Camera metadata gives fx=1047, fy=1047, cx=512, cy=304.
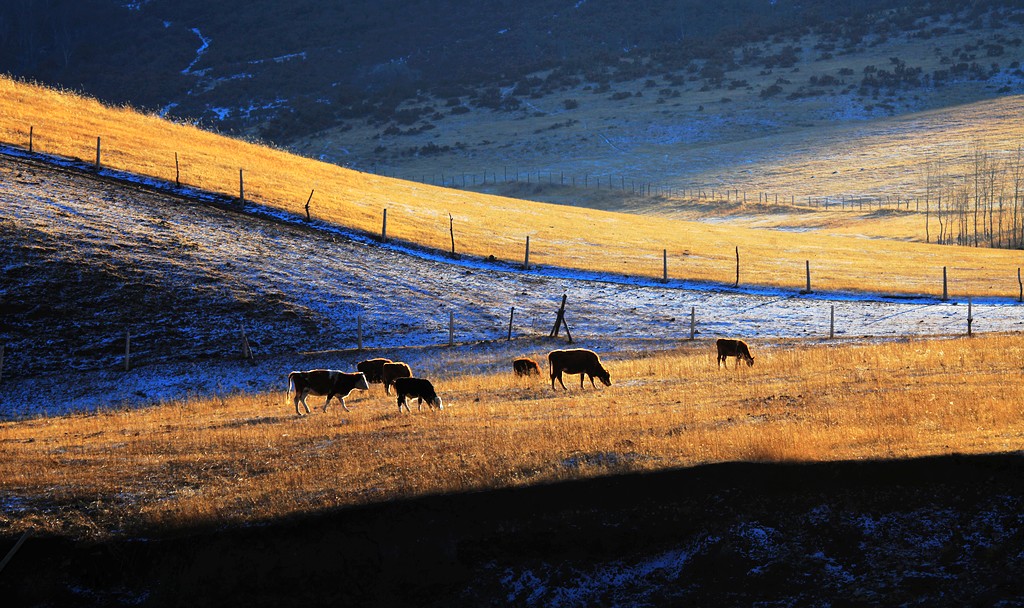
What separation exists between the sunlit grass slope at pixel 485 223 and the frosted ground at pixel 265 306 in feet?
9.64

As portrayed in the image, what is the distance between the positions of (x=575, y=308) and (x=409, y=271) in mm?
7647

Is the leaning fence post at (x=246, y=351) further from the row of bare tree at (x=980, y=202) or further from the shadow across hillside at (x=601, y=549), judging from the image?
the row of bare tree at (x=980, y=202)

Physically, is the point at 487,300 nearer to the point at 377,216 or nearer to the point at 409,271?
the point at 409,271

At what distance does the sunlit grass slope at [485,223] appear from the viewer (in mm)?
52094

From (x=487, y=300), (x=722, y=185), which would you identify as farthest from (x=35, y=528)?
(x=722, y=185)

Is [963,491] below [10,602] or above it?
above

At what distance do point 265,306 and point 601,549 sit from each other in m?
26.1

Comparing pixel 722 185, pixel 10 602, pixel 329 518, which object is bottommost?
pixel 10 602

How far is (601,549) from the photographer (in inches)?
589

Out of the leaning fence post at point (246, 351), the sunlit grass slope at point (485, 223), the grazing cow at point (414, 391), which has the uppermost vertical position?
the sunlit grass slope at point (485, 223)

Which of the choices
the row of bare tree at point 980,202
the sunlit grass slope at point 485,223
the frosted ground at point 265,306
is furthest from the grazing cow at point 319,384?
the row of bare tree at point 980,202

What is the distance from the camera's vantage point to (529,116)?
157375 mm

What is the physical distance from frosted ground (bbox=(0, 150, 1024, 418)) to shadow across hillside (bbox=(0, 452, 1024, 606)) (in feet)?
37.7

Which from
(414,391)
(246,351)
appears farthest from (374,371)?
(246,351)
